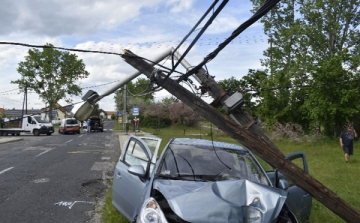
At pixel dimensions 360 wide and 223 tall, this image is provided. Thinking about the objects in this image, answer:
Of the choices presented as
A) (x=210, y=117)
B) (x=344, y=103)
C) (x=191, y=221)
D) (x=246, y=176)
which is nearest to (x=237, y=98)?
(x=210, y=117)

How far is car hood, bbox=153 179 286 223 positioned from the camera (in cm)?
358

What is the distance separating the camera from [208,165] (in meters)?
5.23

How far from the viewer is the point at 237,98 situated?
656 cm

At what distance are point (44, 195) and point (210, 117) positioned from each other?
5034mm

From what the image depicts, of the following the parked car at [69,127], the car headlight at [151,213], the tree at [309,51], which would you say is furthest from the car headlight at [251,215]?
the parked car at [69,127]

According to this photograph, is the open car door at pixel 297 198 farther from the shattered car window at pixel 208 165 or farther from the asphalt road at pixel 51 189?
the asphalt road at pixel 51 189

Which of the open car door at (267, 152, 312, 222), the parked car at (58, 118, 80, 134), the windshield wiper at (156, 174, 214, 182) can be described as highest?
the parked car at (58, 118, 80, 134)

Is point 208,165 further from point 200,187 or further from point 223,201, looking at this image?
point 223,201

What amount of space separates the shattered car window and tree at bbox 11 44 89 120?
68.6 meters

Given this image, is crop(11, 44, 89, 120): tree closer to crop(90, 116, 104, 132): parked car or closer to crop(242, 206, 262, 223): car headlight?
crop(90, 116, 104, 132): parked car

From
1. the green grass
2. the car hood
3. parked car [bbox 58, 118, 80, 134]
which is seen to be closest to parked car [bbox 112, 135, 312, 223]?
the car hood

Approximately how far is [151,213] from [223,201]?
68 centimetres

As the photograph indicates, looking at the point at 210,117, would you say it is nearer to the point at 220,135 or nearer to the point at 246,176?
the point at 246,176

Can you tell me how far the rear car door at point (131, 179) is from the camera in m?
5.44
